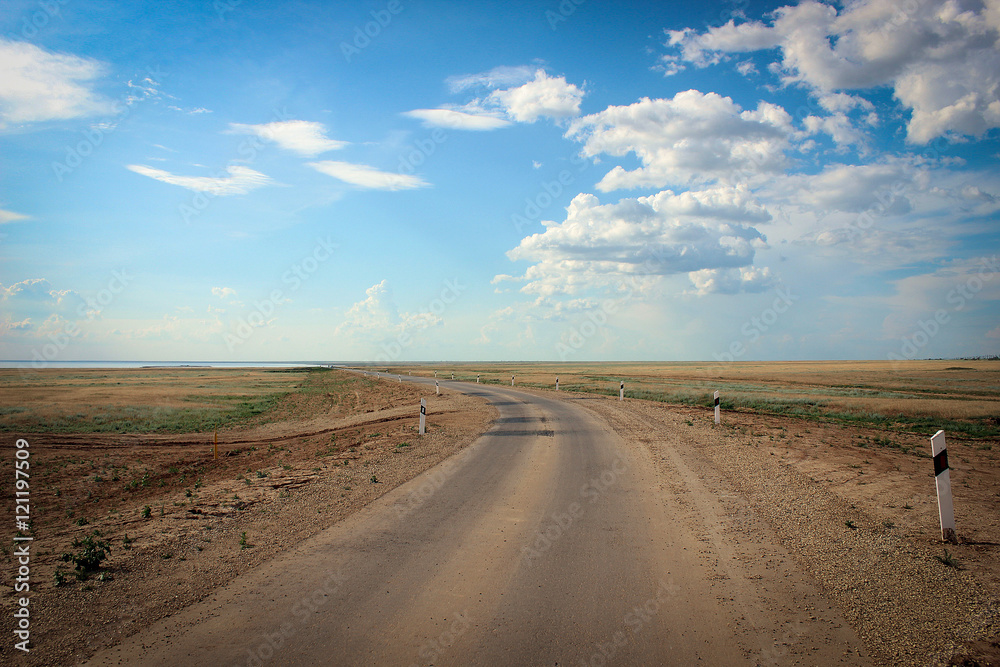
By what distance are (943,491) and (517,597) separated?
5.75m

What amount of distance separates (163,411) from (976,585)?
1321 inches

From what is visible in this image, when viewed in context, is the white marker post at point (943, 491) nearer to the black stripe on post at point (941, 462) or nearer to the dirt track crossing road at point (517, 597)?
the black stripe on post at point (941, 462)

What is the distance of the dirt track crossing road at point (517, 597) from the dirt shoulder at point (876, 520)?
0.39 metres

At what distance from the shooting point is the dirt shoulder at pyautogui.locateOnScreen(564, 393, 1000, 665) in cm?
403

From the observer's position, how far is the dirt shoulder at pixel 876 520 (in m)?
4.03

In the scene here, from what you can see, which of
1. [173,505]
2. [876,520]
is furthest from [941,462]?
[173,505]

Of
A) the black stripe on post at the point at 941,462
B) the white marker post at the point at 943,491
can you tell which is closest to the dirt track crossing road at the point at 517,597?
the white marker post at the point at 943,491

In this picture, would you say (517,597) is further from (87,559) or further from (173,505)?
(173,505)

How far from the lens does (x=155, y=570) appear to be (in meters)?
5.39

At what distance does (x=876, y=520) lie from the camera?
6809mm

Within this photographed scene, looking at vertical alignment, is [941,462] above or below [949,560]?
above

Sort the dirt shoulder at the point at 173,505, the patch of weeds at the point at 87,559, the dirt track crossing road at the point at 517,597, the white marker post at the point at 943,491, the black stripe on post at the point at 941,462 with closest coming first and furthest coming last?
the dirt track crossing road at the point at 517,597
the dirt shoulder at the point at 173,505
the patch of weeds at the point at 87,559
the white marker post at the point at 943,491
the black stripe on post at the point at 941,462

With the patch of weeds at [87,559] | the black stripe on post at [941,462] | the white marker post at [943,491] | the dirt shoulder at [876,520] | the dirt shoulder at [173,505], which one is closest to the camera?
the dirt shoulder at [876,520]

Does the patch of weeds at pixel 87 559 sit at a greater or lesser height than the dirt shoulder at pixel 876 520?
greater
